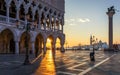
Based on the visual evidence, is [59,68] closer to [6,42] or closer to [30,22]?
[30,22]

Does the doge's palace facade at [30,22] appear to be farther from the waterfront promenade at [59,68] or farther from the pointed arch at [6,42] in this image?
the waterfront promenade at [59,68]

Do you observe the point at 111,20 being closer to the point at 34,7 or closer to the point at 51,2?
the point at 51,2

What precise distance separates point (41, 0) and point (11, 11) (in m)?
7.91

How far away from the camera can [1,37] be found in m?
57.5

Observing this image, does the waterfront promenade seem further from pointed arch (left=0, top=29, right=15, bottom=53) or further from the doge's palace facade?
pointed arch (left=0, top=29, right=15, bottom=53)

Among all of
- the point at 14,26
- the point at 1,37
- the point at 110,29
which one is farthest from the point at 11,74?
the point at 110,29

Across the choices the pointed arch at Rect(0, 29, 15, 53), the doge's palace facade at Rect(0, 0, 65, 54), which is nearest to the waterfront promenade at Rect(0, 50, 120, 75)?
the doge's palace facade at Rect(0, 0, 65, 54)

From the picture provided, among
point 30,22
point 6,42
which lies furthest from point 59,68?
point 6,42

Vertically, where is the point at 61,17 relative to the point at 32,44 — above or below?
above

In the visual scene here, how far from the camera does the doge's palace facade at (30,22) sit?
5147 centimetres

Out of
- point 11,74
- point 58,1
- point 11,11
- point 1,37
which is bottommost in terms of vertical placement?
point 11,74

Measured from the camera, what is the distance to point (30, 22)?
54469 millimetres

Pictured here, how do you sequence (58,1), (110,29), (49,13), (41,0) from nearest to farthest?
1. (41,0)
2. (49,13)
3. (58,1)
4. (110,29)

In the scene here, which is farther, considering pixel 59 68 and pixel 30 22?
pixel 30 22
